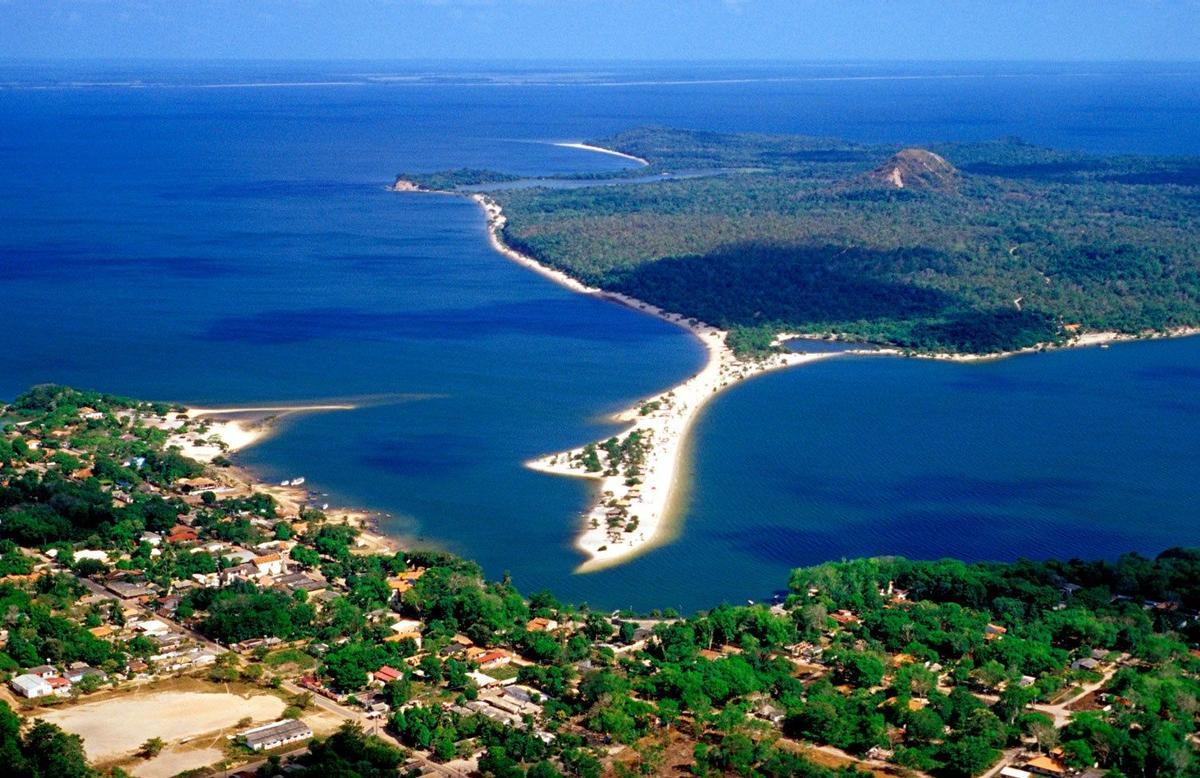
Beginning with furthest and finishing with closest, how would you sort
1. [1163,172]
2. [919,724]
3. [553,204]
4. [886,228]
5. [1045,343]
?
[1163,172] → [553,204] → [886,228] → [1045,343] → [919,724]

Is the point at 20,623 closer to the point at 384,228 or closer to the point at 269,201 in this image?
the point at 384,228

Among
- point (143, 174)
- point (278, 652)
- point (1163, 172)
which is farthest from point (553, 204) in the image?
point (278, 652)

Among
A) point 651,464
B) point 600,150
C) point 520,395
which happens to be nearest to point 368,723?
point 651,464

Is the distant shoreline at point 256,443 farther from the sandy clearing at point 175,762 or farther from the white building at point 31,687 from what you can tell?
Answer: the sandy clearing at point 175,762

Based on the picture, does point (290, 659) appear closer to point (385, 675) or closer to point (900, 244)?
point (385, 675)

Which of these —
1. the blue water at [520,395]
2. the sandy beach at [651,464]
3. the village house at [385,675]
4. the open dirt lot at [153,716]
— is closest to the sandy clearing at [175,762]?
the open dirt lot at [153,716]
